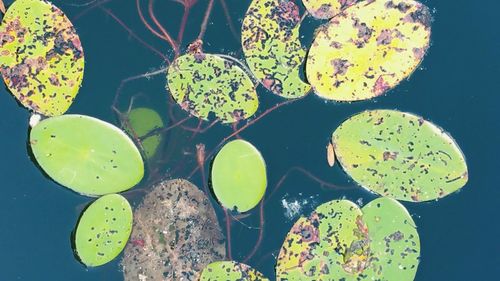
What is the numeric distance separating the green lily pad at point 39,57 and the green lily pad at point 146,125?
0.47 feet

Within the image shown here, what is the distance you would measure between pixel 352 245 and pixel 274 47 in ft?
1.57

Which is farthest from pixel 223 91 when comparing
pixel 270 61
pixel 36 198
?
pixel 36 198

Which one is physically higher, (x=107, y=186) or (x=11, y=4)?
(x=11, y=4)

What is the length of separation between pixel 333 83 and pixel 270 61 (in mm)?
151

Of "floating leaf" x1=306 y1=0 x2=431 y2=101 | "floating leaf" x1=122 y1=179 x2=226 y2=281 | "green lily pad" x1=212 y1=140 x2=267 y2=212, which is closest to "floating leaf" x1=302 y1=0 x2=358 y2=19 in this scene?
"floating leaf" x1=306 y1=0 x2=431 y2=101

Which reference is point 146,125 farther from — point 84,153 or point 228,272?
point 228,272

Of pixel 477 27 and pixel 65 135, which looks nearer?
pixel 65 135

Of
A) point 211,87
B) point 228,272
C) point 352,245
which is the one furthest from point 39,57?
point 352,245

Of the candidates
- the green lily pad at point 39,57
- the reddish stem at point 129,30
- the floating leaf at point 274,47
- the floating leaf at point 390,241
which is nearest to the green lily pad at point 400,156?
the floating leaf at point 390,241

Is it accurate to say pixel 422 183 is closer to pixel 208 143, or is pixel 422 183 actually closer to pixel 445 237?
pixel 445 237

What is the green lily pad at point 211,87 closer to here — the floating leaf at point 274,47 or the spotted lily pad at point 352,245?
the floating leaf at point 274,47

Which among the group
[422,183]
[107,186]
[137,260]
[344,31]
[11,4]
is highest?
[344,31]

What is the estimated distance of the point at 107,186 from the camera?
142 centimetres

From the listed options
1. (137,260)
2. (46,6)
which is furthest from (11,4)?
(137,260)
